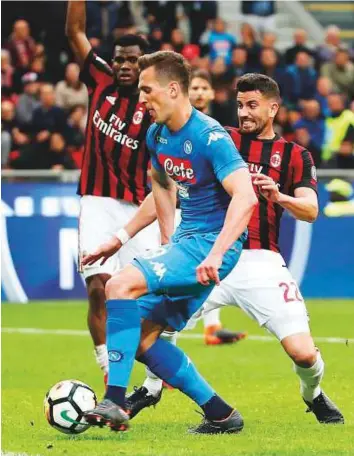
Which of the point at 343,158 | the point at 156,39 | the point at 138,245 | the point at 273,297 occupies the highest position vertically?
the point at 273,297

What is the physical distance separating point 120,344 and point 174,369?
1.43 feet

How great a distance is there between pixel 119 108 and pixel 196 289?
2822 mm

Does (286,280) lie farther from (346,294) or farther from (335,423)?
(346,294)

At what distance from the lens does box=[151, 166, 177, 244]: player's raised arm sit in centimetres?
707

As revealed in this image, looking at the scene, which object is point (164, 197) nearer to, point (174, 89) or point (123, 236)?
point (123, 236)

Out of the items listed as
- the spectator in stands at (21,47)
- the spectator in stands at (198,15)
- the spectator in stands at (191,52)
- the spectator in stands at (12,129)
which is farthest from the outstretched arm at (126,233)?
the spectator in stands at (198,15)

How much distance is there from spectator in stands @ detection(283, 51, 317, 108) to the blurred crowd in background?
0.02 meters

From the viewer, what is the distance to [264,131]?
750 cm

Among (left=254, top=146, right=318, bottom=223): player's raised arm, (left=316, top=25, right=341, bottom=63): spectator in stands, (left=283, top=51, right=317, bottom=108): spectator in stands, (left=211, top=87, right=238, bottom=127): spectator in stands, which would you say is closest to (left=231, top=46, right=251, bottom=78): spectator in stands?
(left=283, top=51, right=317, bottom=108): spectator in stands

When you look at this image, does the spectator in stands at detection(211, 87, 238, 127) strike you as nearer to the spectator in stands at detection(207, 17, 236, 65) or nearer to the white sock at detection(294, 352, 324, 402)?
the spectator in stands at detection(207, 17, 236, 65)

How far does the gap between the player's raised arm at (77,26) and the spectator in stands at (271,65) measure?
10229 millimetres

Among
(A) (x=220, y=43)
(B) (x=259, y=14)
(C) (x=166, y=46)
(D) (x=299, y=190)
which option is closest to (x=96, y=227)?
(D) (x=299, y=190)

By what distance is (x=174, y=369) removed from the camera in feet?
21.9

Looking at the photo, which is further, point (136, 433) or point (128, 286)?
point (136, 433)
